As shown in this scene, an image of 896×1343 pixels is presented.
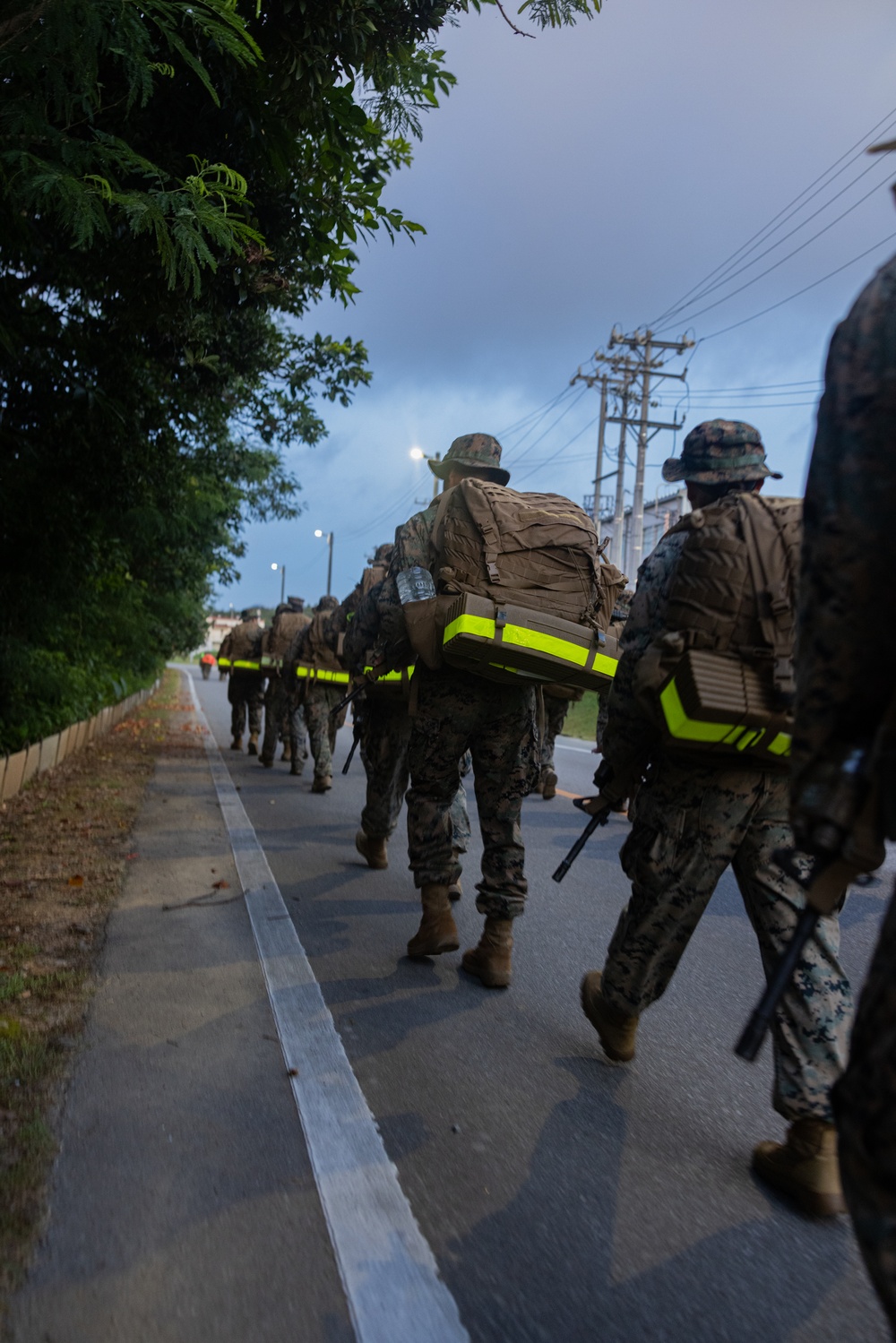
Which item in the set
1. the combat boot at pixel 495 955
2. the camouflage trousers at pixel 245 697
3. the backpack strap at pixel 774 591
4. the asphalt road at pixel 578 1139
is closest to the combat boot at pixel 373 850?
the asphalt road at pixel 578 1139

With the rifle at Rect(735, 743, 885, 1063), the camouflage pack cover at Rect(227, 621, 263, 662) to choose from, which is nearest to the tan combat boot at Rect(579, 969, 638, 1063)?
the rifle at Rect(735, 743, 885, 1063)

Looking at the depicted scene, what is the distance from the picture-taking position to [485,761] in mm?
4324

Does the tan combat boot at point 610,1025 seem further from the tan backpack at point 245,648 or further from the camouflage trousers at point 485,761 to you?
the tan backpack at point 245,648

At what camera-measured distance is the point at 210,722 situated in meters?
21.9

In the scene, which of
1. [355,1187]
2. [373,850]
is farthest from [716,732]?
[373,850]

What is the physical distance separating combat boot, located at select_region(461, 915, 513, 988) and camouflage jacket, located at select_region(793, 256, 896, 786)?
2970 mm

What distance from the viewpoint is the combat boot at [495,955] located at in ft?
13.7

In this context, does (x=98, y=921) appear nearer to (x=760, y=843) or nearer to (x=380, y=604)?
(x=380, y=604)

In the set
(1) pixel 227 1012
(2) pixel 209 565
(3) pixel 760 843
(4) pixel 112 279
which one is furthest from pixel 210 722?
(3) pixel 760 843

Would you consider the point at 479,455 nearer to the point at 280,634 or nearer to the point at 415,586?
the point at 415,586

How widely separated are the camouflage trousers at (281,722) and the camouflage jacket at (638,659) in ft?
27.9

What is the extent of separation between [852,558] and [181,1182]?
2.21 metres

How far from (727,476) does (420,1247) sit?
7.39 ft

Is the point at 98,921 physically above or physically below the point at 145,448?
below
